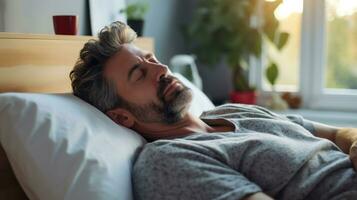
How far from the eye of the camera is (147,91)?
1.41m

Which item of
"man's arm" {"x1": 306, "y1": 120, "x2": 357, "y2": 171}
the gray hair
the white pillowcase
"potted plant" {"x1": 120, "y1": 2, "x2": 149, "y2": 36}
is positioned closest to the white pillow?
the white pillowcase

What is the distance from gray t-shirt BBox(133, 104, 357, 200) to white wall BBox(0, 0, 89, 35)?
0.58 metres

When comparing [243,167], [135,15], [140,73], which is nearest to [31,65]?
[140,73]

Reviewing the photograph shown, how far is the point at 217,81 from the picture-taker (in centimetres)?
297

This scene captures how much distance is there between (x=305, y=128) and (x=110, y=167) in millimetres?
741

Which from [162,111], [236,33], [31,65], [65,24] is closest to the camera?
[31,65]

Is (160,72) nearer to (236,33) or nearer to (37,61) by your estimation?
(37,61)

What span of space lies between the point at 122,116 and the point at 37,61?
27cm

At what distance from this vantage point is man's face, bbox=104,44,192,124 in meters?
1.40

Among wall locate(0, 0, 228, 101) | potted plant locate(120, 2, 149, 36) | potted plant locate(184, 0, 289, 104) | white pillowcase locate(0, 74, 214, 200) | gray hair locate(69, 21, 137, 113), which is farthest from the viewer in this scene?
potted plant locate(184, 0, 289, 104)

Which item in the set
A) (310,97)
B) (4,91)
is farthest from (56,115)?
(310,97)

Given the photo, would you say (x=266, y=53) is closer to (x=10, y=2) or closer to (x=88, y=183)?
(x=10, y=2)

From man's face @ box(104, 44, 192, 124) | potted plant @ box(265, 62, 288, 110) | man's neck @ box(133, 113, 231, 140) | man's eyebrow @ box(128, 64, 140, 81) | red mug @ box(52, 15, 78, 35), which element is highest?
red mug @ box(52, 15, 78, 35)

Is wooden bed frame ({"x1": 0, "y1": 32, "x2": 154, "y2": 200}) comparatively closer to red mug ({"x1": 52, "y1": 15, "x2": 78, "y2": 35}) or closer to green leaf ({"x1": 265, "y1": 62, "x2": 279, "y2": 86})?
red mug ({"x1": 52, "y1": 15, "x2": 78, "y2": 35})
